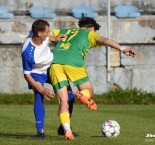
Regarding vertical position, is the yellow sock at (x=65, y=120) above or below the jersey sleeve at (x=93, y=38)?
below

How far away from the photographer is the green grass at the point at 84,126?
10734 mm

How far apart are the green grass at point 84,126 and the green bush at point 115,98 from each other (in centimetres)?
151

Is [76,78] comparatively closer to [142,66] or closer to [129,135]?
[129,135]

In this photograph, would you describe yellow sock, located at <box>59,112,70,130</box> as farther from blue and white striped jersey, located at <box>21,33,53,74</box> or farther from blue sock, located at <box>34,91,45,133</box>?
blue and white striped jersey, located at <box>21,33,53,74</box>

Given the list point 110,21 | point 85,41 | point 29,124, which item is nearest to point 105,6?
point 110,21

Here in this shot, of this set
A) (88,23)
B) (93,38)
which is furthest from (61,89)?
(88,23)

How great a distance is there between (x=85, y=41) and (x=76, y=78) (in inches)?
23.4

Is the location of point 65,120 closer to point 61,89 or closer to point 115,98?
point 61,89

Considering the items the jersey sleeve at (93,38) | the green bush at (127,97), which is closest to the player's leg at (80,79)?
the jersey sleeve at (93,38)

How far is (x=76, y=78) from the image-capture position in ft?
38.4

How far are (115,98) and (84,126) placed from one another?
9.59 metres

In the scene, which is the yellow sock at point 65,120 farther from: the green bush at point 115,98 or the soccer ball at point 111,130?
the green bush at point 115,98

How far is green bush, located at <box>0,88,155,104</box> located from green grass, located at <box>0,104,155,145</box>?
151cm

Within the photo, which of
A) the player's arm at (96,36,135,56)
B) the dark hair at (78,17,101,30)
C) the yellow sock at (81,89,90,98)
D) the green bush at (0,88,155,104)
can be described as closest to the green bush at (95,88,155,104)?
the green bush at (0,88,155,104)
